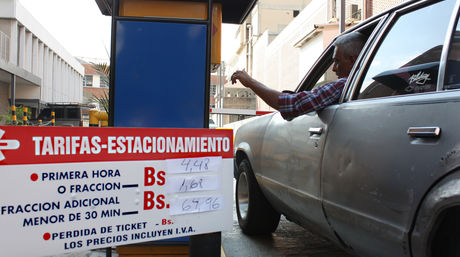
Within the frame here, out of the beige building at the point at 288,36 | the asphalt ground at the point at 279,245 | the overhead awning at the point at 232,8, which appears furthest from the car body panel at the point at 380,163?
the beige building at the point at 288,36

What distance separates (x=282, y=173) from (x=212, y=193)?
1.06 metres

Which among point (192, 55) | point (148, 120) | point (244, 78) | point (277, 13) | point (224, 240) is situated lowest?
point (224, 240)

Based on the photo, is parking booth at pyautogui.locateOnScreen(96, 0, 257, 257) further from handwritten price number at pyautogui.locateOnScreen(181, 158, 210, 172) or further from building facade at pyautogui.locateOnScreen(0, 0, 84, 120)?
building facade at pyautogui.locateOnScreen(0, 0, 84, 120)

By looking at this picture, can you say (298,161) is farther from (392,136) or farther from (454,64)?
(454,64)

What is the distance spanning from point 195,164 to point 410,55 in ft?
4.30

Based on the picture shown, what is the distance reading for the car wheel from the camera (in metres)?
3.55

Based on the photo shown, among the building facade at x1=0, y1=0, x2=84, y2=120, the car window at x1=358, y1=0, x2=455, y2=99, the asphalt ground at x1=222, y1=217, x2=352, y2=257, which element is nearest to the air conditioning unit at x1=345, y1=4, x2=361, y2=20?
the asphalt ground at x1=222, y1=217, x2=352, y2=257

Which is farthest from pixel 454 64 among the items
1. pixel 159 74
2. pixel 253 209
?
pixel 253 209

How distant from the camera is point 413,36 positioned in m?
1.97

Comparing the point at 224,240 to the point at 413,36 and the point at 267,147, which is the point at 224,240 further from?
the point at 413,36

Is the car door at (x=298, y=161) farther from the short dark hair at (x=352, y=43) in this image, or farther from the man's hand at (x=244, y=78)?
the man's hand at (x=244, y=78)

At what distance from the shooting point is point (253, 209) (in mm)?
3590

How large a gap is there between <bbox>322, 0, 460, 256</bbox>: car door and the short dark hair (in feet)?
1.30

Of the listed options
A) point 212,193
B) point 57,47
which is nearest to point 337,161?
point 212,193
